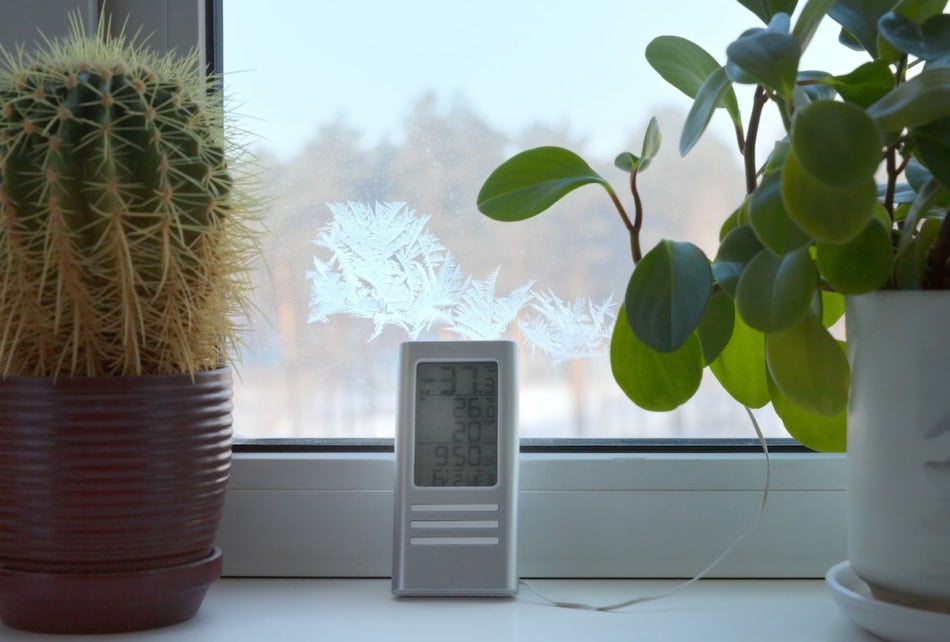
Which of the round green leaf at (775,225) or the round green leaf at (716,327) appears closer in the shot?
the round green leaf at (775,225)

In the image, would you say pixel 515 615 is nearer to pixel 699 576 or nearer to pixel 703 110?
pixel 699 576

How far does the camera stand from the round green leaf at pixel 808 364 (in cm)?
64

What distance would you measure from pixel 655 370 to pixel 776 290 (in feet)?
0.50

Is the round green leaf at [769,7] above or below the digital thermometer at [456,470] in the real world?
above

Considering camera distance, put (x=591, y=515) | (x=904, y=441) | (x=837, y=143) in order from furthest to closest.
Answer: (x=591, y=515)
(x=904, y=441)
(x=837, y=143)

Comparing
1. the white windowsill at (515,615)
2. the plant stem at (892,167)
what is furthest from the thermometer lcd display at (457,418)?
the plant stem at (892,167)

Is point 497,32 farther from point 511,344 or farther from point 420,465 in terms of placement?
point 420,465

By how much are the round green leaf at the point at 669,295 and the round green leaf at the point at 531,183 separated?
4.4 inches

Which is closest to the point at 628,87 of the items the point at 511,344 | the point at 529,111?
the point at 529,111

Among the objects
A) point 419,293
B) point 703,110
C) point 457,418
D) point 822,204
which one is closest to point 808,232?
point 822,204

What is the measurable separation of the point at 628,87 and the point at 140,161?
49 centimetres

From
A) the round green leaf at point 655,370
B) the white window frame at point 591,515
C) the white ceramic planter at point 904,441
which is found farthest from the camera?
the white window frame at point 591,515

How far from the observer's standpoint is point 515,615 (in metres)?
0.77

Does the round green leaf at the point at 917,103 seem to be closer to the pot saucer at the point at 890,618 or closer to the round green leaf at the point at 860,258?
the round green leaf at the point at 860,258
